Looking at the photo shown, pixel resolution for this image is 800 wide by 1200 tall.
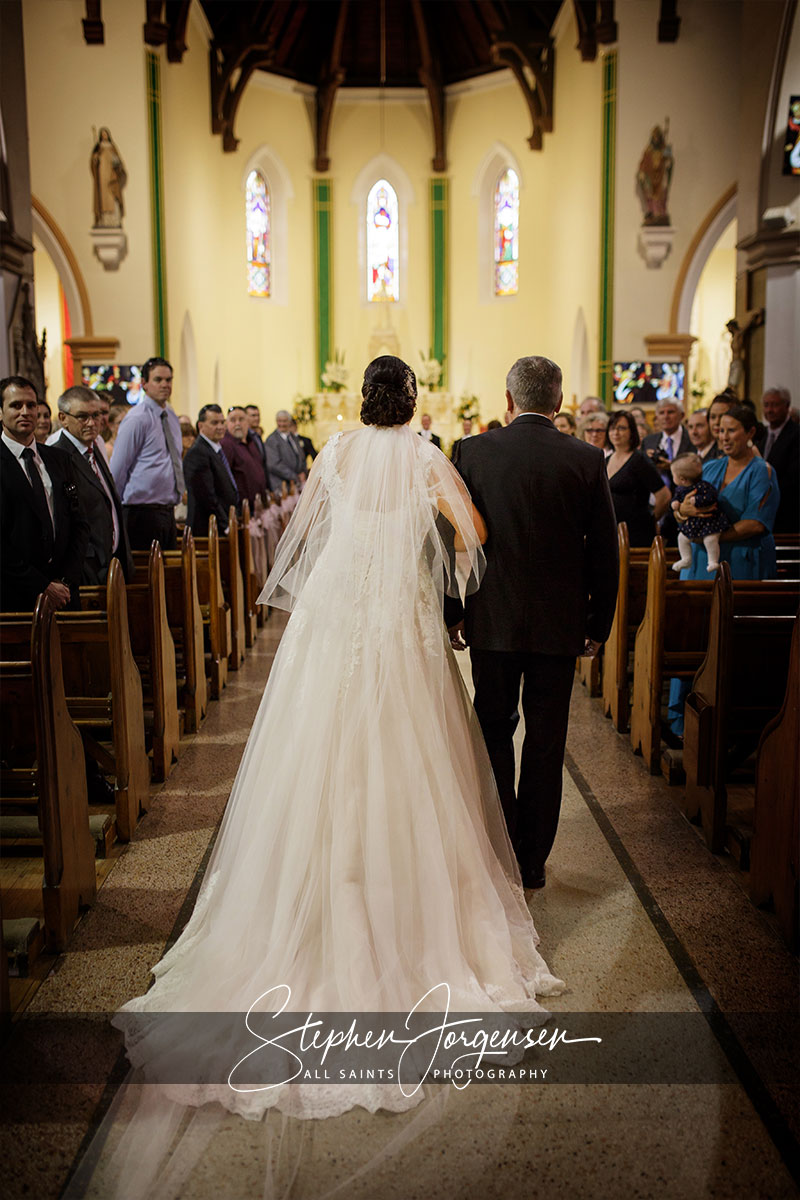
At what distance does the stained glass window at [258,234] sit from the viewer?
1645 centimetres

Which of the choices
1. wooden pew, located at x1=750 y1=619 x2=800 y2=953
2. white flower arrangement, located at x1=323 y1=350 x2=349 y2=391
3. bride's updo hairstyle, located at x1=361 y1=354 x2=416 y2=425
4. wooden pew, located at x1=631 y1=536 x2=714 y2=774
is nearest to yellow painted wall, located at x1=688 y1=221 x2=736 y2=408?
white flower arrangement, located at x1=323 y1=350 x2=349 y2=391

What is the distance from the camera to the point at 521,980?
8.43ft

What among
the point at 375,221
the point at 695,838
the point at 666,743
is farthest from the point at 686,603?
the point at 375,221

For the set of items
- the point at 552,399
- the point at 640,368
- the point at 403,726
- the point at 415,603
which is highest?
the point at 640,368

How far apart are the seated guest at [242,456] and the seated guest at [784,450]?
3.91m

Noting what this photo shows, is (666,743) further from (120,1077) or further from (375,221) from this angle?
(375,221)

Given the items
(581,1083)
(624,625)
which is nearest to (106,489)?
(624,625)

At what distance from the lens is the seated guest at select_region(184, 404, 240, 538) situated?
6.84 meters

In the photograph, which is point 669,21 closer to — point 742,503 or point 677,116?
point 677,116

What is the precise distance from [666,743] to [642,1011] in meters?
2.18

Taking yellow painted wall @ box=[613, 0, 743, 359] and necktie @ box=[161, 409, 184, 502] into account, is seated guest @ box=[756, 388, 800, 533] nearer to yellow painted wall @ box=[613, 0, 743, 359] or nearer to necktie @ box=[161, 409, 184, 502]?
necktie @ box=[161, 409, 184, 502]

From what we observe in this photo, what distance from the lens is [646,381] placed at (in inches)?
469

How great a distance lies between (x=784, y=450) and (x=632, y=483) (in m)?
1.61

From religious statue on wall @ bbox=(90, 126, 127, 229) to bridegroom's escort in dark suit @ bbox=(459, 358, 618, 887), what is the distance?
9.91 metres
